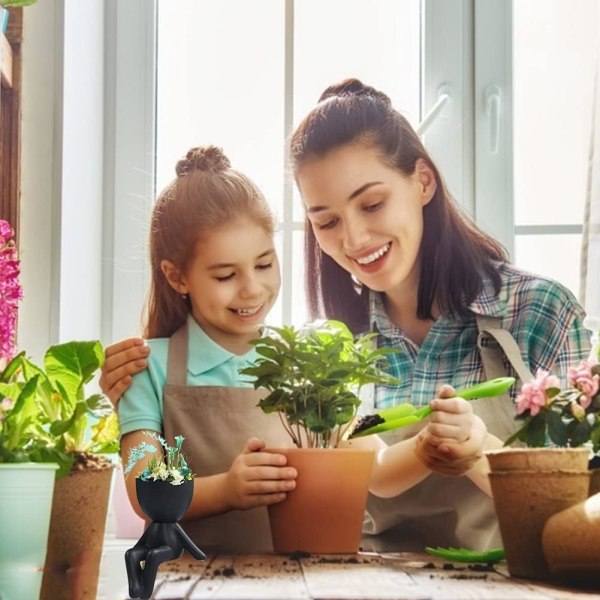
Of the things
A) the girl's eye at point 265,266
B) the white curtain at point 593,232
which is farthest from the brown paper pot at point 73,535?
the white curtain at point 593,232

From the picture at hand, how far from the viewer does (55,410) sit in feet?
4.20

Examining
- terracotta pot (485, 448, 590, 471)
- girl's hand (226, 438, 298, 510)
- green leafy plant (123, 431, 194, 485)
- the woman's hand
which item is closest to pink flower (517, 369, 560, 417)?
terracotta pot (485, 448, 590, 471)

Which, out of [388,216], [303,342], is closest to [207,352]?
[303,342]

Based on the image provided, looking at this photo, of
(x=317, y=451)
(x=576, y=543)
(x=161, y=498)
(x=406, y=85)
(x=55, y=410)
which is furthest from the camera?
(x=406, y=85)

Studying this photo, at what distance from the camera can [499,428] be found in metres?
1.42

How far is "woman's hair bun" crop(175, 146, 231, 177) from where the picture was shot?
1428mm

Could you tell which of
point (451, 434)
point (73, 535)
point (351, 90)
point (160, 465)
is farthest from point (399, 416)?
point (351, 90)

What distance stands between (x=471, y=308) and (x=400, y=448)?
291mm

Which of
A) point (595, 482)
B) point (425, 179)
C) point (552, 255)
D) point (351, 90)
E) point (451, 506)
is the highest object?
point (351, 90)

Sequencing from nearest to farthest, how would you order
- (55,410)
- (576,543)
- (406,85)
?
(576,543), (55,410), (406,85)

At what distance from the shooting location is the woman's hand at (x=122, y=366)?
132cm

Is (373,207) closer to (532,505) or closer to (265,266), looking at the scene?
(265,266)

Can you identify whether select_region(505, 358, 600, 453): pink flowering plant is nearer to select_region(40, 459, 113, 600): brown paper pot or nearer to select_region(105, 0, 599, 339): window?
select_region(40, 459, 113, 600): brown paper pot

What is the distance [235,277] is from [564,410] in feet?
1.52
